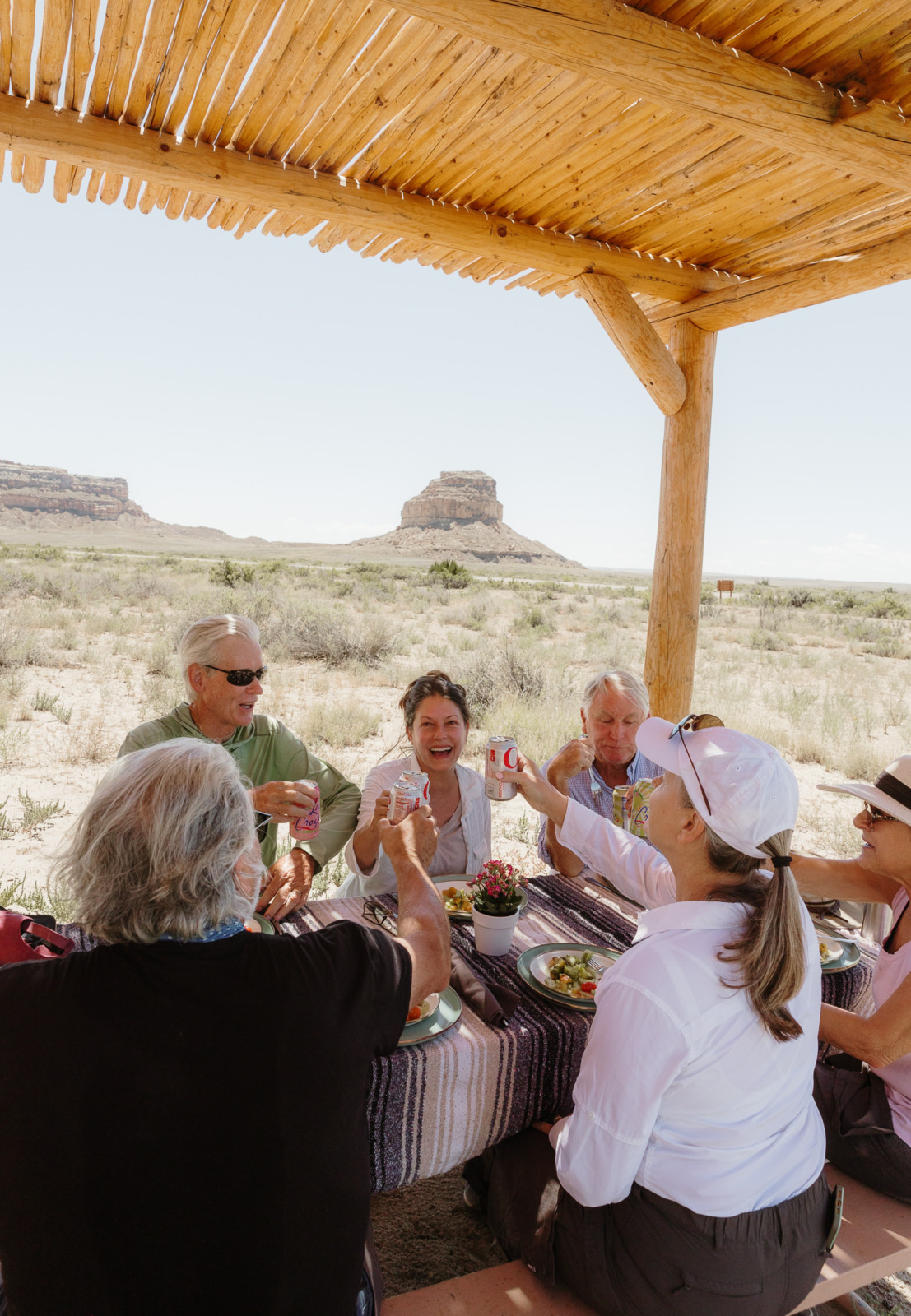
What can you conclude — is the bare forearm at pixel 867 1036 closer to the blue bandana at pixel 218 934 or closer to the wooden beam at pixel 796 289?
the blue bandana at pixel 218 934

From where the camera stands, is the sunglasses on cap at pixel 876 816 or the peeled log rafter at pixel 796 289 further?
the peeled log rafter at pixel 796 289

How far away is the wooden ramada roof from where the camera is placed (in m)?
2.65

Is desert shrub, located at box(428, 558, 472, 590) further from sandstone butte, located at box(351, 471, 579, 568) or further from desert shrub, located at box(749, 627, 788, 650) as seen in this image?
sandstone butte, located at box(351, 471, 579, 568)

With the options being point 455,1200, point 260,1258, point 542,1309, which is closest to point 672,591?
point 455,1200

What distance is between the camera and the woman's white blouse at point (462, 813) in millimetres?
3004

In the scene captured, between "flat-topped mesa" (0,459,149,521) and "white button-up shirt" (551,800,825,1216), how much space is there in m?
92.9

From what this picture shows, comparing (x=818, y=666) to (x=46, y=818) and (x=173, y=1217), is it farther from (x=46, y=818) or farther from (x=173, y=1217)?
(x=173, y=1217)

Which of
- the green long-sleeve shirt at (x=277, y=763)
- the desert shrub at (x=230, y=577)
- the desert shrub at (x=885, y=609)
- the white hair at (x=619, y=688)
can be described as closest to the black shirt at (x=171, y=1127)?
the green long-sleeve shirt at (x=277, y=763)

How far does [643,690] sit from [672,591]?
1.66 metres

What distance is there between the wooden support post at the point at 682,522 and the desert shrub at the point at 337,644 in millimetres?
8202

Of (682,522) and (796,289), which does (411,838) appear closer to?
(682,522)

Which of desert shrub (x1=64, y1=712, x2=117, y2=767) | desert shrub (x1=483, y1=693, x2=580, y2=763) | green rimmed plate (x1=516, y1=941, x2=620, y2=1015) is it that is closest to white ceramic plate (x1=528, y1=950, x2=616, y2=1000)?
green rimmed plate (x1=516, y1=941, x2=620, y2=1015)

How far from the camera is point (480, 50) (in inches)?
112

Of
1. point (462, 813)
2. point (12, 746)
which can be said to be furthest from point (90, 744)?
point (462, 813)
